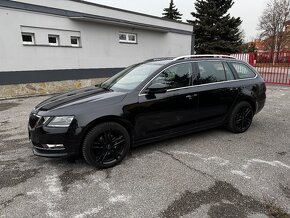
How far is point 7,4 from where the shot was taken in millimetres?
8977

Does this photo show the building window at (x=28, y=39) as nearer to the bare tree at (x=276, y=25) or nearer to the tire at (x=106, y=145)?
the tire at (x=106, y=145)

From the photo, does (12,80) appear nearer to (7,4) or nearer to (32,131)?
(7,4)

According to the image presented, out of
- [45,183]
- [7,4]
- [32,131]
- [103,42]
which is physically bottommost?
[45,183]

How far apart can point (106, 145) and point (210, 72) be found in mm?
2528

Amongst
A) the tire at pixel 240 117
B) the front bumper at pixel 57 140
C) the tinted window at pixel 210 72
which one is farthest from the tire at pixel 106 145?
the tire at pixel 240 117

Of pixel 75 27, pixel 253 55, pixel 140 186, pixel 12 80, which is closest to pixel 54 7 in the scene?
pixel 75 27

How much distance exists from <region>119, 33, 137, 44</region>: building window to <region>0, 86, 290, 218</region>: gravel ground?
388 inches

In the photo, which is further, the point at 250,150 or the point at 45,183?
the point at 250,150

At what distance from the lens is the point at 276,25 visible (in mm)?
36938

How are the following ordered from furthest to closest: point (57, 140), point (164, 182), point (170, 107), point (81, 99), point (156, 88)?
point (170, 107) < point (156, 88) < point (81, 99) < point (57, 140) < point (164, 182)

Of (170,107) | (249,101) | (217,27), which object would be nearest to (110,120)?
(170,107)

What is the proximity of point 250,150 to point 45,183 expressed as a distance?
342 centimetres

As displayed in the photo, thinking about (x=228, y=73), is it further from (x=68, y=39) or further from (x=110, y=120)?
(x=68, y=39)

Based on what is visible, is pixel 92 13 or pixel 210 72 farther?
pixel 92 13
